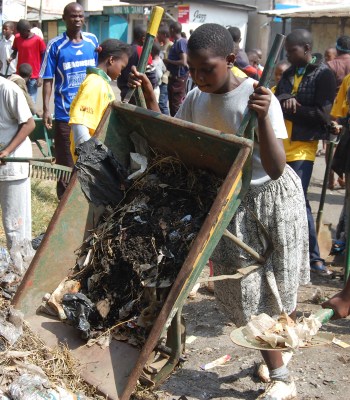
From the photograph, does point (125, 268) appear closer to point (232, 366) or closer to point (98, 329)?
point (98, 329)

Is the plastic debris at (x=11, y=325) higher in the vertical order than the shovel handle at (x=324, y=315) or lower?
lower

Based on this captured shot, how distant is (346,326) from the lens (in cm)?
497

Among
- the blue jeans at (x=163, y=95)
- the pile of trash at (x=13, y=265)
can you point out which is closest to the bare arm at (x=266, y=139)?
the pile of trash at (x=13, y=265)

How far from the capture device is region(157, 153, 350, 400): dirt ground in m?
4.00

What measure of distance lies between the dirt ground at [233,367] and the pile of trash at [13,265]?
1.04m

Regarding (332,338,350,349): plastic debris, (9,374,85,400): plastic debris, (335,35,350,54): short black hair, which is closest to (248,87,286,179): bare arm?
(9,374,85,400): plastic debris

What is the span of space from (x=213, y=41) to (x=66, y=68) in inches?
155

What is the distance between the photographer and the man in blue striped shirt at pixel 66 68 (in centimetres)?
686

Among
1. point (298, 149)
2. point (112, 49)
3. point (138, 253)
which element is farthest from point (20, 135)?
point (298, 149)

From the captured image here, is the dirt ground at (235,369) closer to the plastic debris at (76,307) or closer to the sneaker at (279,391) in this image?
the sneaker at (279,391)

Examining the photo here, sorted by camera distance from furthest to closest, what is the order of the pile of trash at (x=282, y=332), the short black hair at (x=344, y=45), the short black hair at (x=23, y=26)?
1. the short black hair at (x=23, y=26)
2. the short black hair at (x=344, y=45)
3. the pile of trash at (x=282, y=332)

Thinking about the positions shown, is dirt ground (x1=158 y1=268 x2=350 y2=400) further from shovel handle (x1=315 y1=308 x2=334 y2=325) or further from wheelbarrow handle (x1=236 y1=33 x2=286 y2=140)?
wheelbarrow handle (x1=236 y1=33 x2=286 y2=140)

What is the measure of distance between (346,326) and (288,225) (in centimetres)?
174

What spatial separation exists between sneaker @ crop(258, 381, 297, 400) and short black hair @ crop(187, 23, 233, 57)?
70.3 inches
